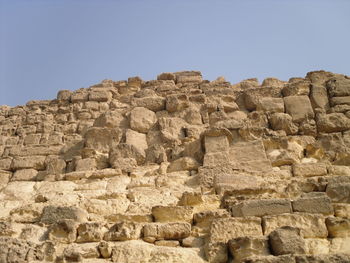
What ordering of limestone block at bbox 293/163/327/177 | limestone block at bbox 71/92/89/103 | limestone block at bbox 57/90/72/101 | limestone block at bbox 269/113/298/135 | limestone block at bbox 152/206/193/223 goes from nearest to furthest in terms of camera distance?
limestone block at bbox 152/206/193/223 < limestone block at bbox 293/163/327/177 < limestone block at bbox 269/113/298/135 < limestone block at bbox 71/92/89/103 < limestone block at bbox 57/90/72/101

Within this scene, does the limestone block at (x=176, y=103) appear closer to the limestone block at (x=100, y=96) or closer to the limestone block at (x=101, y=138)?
the limestone block at (x=101, y=138)

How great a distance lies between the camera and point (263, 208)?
4293mm

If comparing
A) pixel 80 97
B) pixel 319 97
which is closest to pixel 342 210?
pixel 319 97

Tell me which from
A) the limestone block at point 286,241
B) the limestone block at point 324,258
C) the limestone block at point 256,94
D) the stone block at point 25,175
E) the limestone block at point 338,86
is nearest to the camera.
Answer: the limestone block at point 324,258

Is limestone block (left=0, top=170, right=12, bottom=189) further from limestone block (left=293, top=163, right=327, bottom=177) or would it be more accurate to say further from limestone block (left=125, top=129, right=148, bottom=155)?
limestone block (left=293, top=163, right=327, bottom=177)

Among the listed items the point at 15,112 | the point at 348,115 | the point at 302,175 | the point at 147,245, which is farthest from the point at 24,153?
the point at 348,115

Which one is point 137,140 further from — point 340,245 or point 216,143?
point 340,245

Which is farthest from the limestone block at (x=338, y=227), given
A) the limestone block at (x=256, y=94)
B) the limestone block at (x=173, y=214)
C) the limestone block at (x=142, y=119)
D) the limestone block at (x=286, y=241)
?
the limestone block at (x=142, y=119)

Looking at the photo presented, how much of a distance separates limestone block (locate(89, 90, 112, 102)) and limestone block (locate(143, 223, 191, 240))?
167 inches

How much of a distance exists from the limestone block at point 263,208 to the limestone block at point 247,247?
0.59 m

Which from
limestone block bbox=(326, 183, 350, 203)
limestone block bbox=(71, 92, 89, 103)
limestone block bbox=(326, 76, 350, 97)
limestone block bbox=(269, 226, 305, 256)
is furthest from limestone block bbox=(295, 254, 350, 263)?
limestone block bbox=(71, 92, 89, 103)

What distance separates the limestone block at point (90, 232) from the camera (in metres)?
4.20

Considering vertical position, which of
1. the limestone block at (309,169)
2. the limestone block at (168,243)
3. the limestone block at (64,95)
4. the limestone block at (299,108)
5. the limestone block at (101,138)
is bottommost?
the limestone block at (168,243)

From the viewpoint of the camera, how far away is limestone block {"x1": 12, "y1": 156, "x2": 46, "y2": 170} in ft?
22.3
